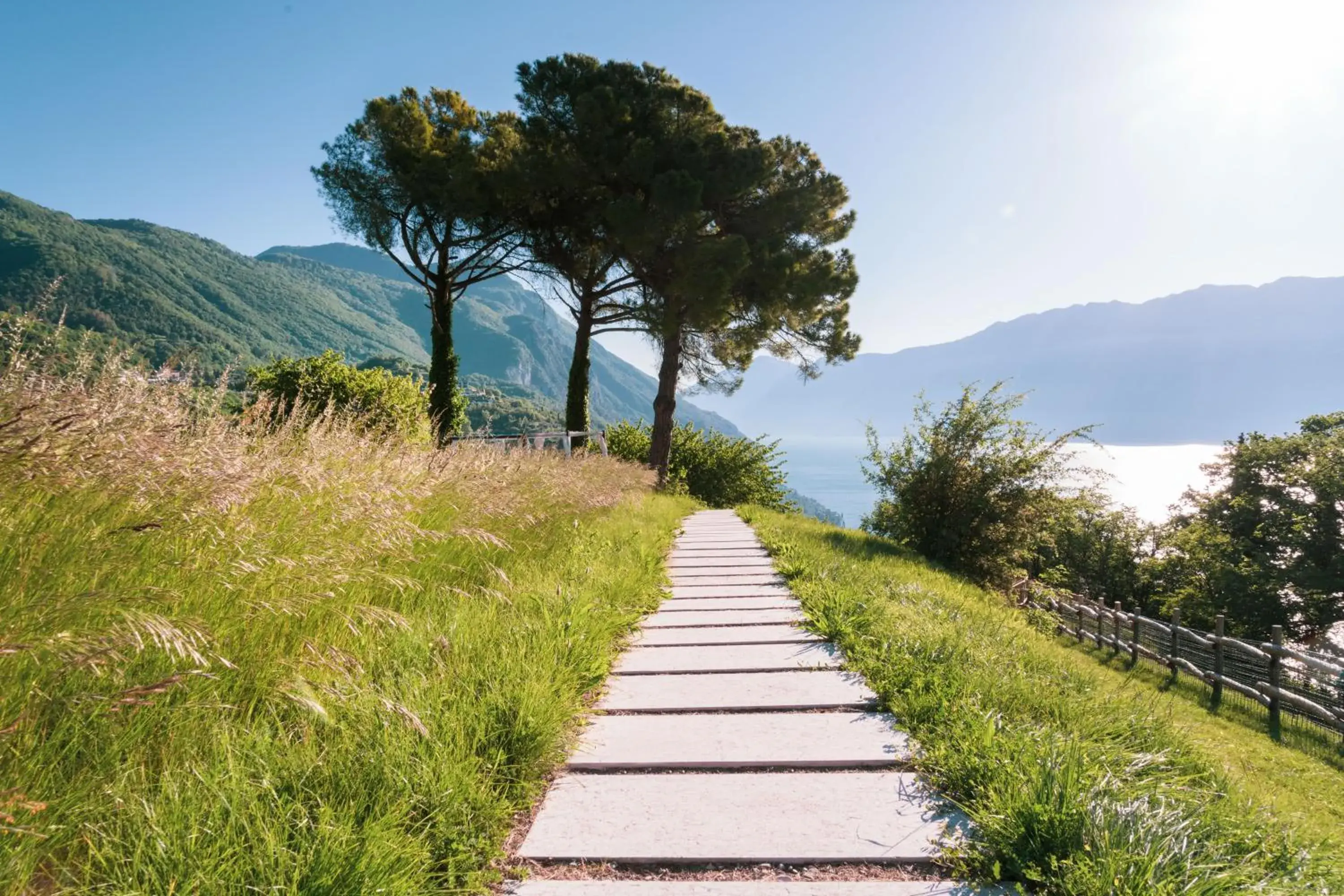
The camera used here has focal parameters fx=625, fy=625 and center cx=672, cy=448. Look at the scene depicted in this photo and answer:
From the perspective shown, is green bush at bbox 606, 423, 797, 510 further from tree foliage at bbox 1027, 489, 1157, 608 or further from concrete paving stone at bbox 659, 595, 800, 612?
tree foliage at bbox 1027, 489, 1157, 608

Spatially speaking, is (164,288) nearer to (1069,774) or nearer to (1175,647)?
(1175,647)

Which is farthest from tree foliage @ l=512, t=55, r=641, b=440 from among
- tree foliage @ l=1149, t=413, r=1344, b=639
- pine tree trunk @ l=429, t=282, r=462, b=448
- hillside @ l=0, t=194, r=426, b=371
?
hillside @ l=0, t=194, r=426, b=371

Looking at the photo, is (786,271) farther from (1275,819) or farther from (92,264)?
(92,264)

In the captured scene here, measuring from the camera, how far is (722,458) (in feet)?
63.7

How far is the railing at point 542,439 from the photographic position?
8052 mm

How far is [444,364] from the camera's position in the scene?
1662 centimetres

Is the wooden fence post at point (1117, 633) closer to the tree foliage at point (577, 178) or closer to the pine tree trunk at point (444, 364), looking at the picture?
A: the tree foliage at point (577, 178)

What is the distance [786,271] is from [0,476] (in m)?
15.1

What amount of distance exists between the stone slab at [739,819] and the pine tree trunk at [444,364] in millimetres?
15061

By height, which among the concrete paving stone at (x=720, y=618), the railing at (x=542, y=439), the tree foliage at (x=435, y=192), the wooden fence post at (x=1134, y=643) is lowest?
the wooden fence post at (x=1134, y=643)

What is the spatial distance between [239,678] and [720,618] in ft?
9.04

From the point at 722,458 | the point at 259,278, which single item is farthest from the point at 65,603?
the point at 259,278

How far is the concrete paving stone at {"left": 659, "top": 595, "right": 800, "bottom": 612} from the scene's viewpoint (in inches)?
173

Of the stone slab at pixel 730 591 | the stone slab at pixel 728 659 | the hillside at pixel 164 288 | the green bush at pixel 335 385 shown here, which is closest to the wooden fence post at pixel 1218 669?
the stone slab at pixel 730 591
